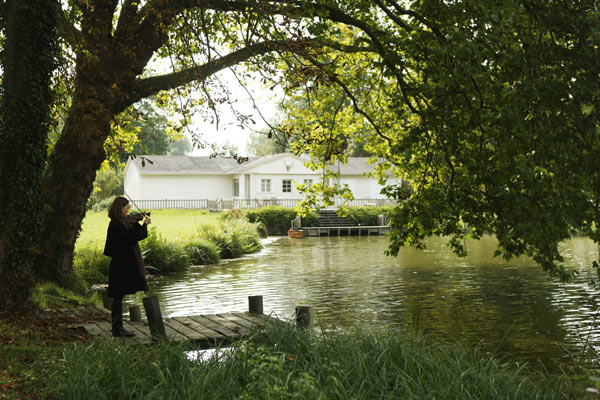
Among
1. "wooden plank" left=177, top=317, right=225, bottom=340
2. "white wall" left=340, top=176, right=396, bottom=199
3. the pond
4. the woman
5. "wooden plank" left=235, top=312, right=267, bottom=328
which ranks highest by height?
"white wall" left=340, top=176, right=396, bottom=199

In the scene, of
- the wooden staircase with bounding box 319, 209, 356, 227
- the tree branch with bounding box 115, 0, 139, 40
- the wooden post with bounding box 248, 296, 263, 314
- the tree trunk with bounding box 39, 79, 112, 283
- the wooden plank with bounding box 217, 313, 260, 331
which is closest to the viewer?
the wooden plank with bounding box 217, 313, 260, 331

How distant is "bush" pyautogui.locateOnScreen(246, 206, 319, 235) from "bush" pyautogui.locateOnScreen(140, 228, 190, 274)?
681 inches

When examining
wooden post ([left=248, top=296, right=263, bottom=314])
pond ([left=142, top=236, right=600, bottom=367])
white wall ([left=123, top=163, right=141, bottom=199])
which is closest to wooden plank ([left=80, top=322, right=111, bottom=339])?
wooden post ([left=248, top=296, right=263, bottom=314])

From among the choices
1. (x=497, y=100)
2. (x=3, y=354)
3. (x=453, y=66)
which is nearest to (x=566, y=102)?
(x=497, y=100)

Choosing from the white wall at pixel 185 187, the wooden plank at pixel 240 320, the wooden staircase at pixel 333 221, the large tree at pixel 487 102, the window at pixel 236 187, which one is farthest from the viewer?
the window at pixel 236 187

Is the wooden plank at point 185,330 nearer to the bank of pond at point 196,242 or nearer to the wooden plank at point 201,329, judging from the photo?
the wooden plank at point 201,329

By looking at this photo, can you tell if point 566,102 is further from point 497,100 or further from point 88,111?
point 88,111

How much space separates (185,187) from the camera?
54.7m

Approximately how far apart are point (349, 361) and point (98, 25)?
26.9 feet

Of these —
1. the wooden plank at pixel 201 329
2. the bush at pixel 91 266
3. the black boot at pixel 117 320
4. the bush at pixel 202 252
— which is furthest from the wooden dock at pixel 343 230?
the black boot at pixel 117 320

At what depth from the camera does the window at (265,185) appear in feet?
172

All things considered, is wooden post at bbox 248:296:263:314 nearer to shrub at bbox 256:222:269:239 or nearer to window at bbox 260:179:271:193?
shrub at bbox 256:222:269:239

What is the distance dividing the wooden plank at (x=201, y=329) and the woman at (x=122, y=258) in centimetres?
94

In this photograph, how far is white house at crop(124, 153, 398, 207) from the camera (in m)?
52.6
